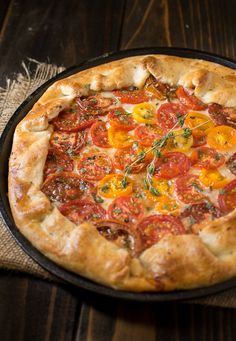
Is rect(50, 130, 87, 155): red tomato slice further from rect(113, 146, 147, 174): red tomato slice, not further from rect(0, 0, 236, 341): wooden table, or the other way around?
rect(0, 0, 236, 341): wooden table

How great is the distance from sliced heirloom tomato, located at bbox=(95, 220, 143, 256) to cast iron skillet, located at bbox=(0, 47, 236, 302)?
0.30 m

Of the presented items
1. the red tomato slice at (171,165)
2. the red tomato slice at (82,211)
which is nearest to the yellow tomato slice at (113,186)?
the red tomato slice at (82,211)

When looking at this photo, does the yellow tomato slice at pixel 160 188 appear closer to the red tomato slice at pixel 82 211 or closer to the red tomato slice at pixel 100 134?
the red tomato slice at pixel 82 211

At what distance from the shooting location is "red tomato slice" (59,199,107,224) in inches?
134

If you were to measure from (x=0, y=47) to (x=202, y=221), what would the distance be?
9.96 feet

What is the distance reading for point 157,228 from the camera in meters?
3.33

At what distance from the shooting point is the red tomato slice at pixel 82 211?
134 inches

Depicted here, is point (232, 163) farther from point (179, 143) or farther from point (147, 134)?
point (147, 134)

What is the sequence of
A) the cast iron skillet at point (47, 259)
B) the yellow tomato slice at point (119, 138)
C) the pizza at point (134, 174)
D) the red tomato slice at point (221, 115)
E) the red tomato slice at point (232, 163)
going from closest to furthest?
1. the cast iron skillet at point (47, 259)
2. the pizza at point (134, 174)
3. the red tomato slice at point (232, 163)
4. the yellow tomato slice at point (119, 138)
5. the red tomato slice at point (221, 115)

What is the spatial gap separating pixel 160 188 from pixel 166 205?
0.15 m

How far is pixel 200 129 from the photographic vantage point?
3881 millimetres

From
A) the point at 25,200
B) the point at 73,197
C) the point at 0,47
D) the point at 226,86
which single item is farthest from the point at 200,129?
the point at 0,47

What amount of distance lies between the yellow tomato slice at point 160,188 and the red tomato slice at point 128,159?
14 cm

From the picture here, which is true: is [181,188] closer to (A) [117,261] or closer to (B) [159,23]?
(A) [117,261]
